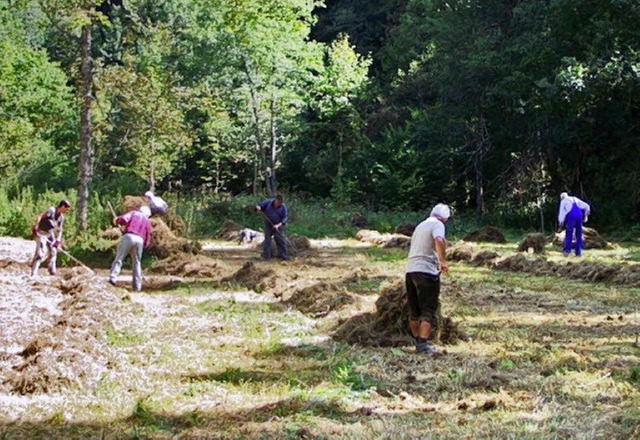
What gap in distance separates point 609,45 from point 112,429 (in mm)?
23996

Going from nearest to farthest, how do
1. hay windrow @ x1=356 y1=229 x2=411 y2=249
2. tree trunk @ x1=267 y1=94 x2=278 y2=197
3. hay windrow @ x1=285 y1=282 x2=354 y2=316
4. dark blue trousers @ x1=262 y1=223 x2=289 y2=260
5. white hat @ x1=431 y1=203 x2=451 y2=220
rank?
white hat @ x1=431 y1=203 x2=451 y2=220, hay windrow @ x1=285 y1=282 x2=354 y2=316, dark blue trousers @ x1=262 y1=223 x2=289 y2=260, hay windrow @ x1=356 y1=229 x2=411 y2=249, tree trunk @ x1=267 y1=94 x2=278 y2=197

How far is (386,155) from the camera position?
38906 millimetres

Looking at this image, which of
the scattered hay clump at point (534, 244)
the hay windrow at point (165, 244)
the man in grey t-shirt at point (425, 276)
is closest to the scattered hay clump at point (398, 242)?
the scattered hay clump at point (534, 244)

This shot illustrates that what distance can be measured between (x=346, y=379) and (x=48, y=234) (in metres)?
9.72

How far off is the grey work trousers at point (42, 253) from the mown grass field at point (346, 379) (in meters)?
3.05

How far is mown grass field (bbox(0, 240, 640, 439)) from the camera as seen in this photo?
608 centimetres

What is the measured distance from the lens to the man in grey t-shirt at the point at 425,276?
902 centimetres

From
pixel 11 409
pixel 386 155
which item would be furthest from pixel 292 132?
pixel 11 409

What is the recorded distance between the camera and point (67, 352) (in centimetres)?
792

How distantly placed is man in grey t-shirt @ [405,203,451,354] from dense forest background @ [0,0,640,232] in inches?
421

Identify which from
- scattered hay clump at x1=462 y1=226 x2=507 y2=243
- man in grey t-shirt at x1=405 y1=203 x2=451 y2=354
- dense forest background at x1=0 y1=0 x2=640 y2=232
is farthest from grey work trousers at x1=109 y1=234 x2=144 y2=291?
scattered hay clump at x1=462 y1=226 x2=507 y2=243

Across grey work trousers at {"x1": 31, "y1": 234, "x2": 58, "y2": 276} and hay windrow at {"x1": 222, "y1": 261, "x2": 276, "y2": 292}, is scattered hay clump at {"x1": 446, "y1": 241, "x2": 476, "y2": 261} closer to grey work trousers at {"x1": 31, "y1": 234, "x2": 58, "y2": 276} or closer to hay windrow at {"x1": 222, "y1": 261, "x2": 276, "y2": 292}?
hay windrow at {"x1": 222, "y1": 261, "x2": 276, "y2": 292}

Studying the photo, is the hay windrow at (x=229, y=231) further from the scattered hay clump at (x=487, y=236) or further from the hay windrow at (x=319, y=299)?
the hay windrow at (x=319, y=299)

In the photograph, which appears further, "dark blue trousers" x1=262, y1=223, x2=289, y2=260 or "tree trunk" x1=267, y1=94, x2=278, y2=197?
"tree trunk" x1=267, y1=94, x2=278, y2=197
